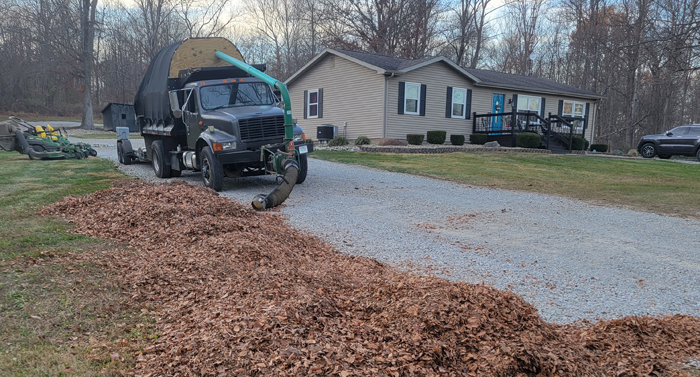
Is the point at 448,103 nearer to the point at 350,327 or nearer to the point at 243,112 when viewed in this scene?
the point at 243,112

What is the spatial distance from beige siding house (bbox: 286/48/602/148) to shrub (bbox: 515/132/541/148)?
1696mm

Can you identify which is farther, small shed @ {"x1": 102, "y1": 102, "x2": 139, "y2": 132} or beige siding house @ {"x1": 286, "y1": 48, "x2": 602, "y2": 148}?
small shed @ {"x1": 102, "y1": 102, "x2": 139, "y2": 132}

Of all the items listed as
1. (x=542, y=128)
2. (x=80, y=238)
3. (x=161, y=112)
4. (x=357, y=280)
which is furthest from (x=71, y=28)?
(x=357, y=280)

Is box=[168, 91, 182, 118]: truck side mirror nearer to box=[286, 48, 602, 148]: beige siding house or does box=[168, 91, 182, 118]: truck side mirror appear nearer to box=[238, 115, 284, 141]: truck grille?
A: box=[238, 115, 284, 141]: truck grille

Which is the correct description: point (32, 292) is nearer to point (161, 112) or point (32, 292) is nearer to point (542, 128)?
point (161, 112)

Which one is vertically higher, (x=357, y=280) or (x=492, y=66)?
(x=492, y=66)

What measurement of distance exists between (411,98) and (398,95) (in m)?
0.76

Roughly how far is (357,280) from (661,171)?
579 inches

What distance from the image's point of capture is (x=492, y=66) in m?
43.6

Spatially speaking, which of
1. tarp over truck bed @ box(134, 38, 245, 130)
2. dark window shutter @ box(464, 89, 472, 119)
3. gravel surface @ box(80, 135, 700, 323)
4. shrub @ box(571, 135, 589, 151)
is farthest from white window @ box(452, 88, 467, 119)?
tarp over truck bed @ box(134, 38, 245, 130)

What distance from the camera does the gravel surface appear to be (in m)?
4.34

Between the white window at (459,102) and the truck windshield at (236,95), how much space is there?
14043 mm

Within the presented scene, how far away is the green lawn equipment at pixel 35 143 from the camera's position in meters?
15.6

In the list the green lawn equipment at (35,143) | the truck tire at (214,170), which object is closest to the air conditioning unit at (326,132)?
the green lawn equipment at (35,143)
